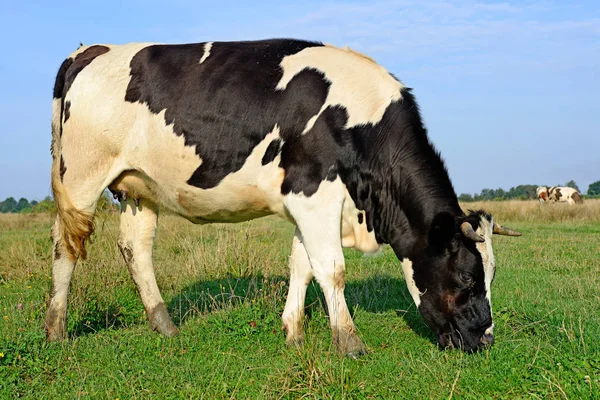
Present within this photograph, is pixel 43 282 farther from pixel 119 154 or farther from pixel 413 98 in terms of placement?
pixel 413 98

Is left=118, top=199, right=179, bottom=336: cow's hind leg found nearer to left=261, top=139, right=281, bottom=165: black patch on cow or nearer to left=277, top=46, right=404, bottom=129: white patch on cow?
left=261, top=139, right=281, bottom=165: black patch on cow

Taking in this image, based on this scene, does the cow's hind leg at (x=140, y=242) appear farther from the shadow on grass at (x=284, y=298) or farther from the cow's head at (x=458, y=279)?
the cow's head at (x=458, y=279)

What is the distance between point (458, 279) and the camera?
5688mm

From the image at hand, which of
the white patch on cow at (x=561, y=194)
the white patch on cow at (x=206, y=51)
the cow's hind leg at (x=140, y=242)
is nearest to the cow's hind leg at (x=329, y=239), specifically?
the white patch on cow at (x=206, y=51)

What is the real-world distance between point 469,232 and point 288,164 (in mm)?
1737

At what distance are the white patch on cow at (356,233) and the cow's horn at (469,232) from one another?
3.09ft

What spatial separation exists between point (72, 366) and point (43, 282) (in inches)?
162

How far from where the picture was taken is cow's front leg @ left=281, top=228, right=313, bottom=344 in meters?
6.27

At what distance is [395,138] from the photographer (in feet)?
19.5

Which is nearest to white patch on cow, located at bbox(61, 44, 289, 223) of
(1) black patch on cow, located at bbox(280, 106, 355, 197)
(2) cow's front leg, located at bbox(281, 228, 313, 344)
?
(1) black patch on cow, located at bbox(280, 106, 355, 197)

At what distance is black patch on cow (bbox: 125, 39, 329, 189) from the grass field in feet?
5.64

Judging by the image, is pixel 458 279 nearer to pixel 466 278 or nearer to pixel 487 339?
pixel 466 278

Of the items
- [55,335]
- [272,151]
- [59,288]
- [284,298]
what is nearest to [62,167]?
[59,288]

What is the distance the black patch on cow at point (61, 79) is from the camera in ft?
22.9
